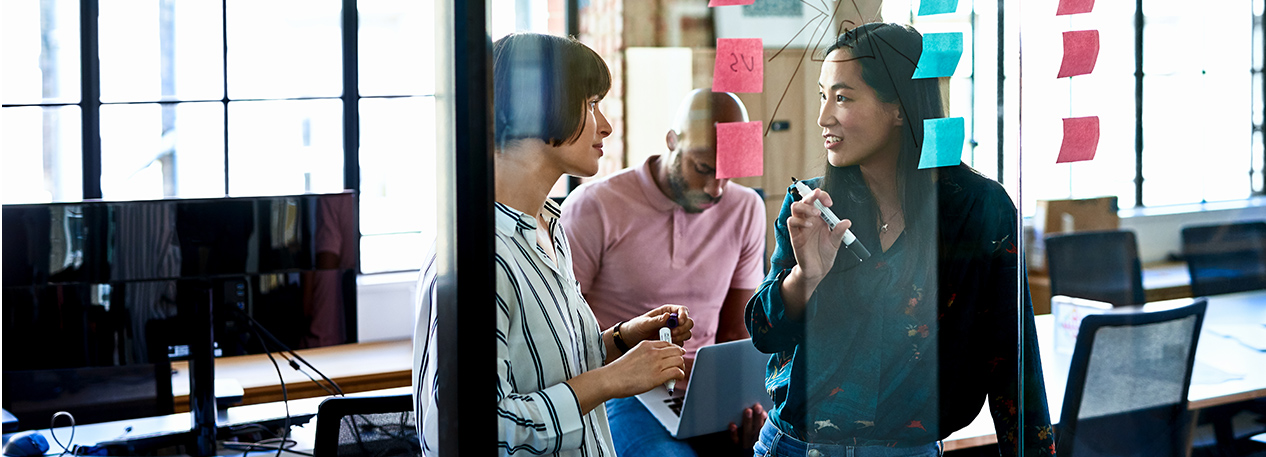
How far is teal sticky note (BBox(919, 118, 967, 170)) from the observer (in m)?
1.14

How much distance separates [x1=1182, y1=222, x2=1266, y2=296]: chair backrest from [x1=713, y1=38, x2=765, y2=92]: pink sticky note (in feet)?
2.56

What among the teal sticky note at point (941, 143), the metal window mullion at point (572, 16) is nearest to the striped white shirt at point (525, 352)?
the metal window mullion at point (572, 16)

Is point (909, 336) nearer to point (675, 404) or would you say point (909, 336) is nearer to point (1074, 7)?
point (675, 404)

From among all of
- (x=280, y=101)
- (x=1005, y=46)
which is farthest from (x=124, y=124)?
(x=1005, y=46)

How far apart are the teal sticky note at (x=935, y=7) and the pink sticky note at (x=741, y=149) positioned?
0.83 ft

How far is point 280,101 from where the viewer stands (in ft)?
15.5

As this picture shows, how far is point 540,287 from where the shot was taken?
3.37ft

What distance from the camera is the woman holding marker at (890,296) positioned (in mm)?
1112

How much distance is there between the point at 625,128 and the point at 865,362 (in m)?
0.42

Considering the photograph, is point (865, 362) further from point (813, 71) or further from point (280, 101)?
point (280, 101)

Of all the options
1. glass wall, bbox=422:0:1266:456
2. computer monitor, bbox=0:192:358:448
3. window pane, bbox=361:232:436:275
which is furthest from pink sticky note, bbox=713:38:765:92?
window pane, bbox=361:232:436:275

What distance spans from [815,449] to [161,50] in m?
4.33

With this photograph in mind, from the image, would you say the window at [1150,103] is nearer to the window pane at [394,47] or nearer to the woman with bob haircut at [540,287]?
the woman with bob haircut at [540,287]

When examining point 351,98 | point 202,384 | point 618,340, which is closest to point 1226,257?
point 618,340
